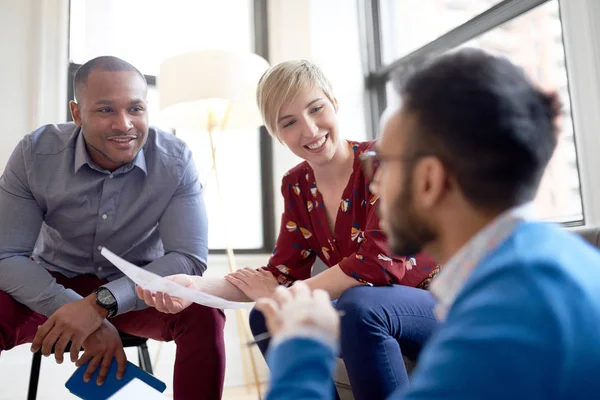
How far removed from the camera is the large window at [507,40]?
94.6 inches

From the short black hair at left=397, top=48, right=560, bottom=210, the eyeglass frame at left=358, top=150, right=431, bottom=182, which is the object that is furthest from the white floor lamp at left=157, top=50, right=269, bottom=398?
the short black hair at left=397, top=48, right=560, bottom=210

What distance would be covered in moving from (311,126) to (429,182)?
100cm

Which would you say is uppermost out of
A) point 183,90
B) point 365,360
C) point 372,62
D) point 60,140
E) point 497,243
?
point 372,62

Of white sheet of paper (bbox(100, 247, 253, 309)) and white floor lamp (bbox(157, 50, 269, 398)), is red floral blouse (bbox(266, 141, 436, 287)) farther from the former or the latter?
white floor lamp (bbox(157, 50, 269, 398))

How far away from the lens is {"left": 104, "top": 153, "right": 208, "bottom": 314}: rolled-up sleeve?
1.73 m

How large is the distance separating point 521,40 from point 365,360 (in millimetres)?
1904

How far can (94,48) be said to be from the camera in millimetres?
3250

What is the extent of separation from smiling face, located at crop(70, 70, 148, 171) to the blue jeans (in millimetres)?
862

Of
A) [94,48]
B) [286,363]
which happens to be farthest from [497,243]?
[94,48]

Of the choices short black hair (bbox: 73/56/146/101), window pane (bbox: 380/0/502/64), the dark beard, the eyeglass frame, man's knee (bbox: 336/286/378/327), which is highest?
window pane (bbox: 380/0/502/64)

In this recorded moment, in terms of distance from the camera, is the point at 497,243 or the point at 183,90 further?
the point at 183,90

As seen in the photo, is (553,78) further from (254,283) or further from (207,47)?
(207,47)

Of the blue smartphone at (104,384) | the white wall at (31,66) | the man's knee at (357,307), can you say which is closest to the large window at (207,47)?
the white wall at (31,66)

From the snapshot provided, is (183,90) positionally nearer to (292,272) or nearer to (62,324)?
(292,272)
